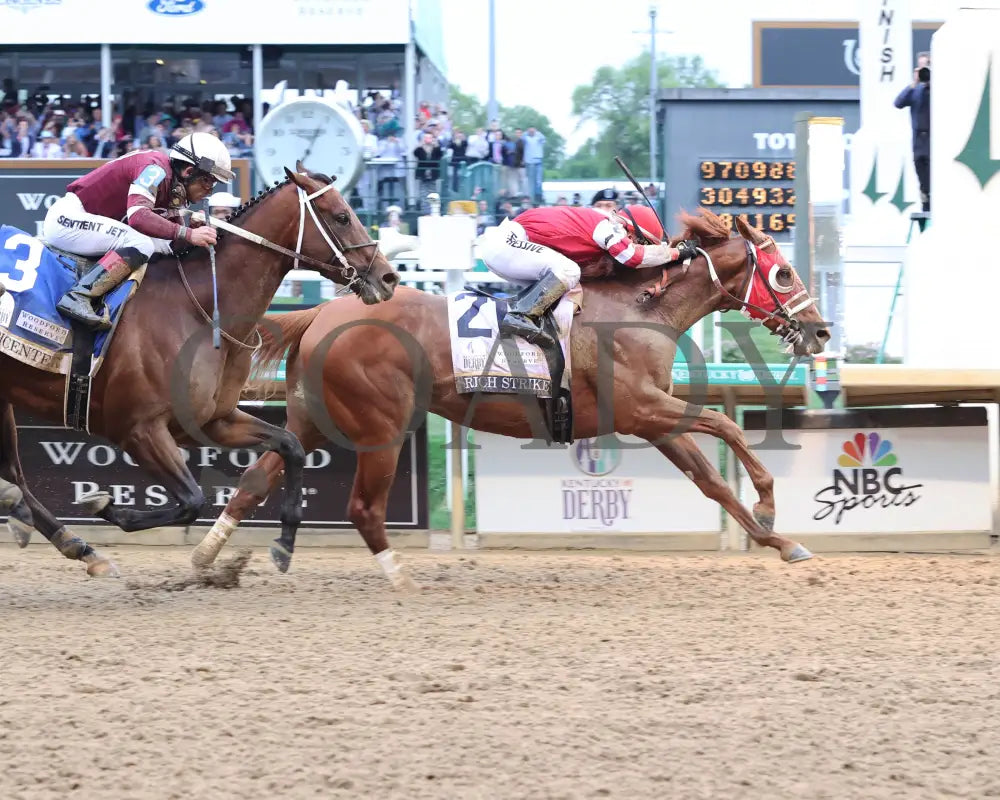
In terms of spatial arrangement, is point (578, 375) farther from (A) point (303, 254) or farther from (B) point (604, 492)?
(B) point (604, 492)

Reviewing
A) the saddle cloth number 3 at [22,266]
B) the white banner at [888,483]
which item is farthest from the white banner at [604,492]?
the saddle cloth number 3 at [22,266]

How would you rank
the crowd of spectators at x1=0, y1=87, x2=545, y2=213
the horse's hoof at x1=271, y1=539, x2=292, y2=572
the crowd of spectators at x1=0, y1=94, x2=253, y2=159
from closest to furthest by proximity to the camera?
the horse's hoof at x1=271, y1=539, x2=292, y2=572, the crowd of spectators at x1=0, y1=87, x2=545, y2=213, the crowd of spectators at x1=0, y1=94, x2=253, y2=159

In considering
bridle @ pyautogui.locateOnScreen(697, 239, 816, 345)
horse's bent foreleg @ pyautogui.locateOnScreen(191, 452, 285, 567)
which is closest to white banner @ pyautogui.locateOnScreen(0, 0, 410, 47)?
bridle @ pyautogui.locateOnScreen(697, 239, 816, 345)

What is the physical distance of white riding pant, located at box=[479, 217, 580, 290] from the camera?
24.7ft

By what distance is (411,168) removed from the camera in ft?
53.9

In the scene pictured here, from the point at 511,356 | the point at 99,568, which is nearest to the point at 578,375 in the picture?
Result: the point at 511,356

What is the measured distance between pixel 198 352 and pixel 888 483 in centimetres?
475

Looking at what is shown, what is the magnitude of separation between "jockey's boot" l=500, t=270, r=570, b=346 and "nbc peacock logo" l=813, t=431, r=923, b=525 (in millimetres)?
2762

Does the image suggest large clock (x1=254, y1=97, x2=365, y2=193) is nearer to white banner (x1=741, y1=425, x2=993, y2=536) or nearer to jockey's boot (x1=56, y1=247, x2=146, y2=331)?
jockey's boot (x1=56, y1=247, x2=146, y2=331)

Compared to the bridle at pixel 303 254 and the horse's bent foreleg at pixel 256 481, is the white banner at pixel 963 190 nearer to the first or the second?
the bridle at pixel 303 254

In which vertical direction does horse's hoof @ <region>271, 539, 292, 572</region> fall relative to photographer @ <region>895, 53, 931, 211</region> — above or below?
below

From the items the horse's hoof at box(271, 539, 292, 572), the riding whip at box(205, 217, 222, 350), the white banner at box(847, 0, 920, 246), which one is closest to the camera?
the riding whip at box(205, 217, 222, 350)

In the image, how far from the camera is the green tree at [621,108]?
198 feet

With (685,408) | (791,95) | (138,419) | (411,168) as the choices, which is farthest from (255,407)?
(791,95)
